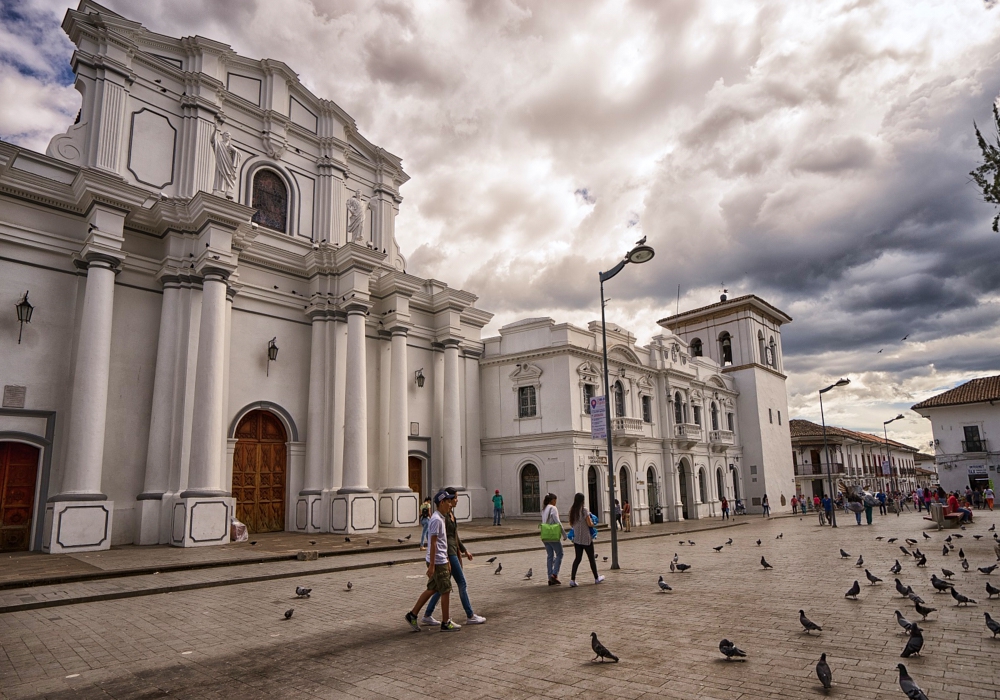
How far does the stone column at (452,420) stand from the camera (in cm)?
2567

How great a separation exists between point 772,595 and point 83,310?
17.1 metres

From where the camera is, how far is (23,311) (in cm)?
1570

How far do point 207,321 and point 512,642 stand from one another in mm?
14152

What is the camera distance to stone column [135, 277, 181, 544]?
16.7 m

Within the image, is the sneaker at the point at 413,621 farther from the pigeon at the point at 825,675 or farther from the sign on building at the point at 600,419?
the sign on building at the point at 600,419

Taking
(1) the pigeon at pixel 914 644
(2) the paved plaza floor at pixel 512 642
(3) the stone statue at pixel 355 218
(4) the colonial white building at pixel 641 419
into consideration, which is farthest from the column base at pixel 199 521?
(1) the pigeon at pixel 914 644

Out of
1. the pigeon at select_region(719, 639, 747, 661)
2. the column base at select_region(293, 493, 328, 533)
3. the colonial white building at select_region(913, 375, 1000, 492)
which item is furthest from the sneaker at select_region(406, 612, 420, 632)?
the colonial white building at select_region(913, 375, 1000, 492)

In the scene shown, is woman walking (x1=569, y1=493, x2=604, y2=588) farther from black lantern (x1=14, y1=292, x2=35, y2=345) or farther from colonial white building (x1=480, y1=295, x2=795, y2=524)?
black lantern (x1=14, y1=292, x2=35, y2=345)

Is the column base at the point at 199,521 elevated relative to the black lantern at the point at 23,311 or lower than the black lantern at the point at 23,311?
lower

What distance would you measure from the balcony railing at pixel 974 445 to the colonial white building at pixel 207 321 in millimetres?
39453

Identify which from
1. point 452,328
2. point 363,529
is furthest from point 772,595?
point 452,328

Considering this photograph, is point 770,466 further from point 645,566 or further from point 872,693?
point 872,693

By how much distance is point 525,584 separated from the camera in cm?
1147

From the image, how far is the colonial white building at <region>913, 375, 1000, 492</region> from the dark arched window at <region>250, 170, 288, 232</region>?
4806 cm
